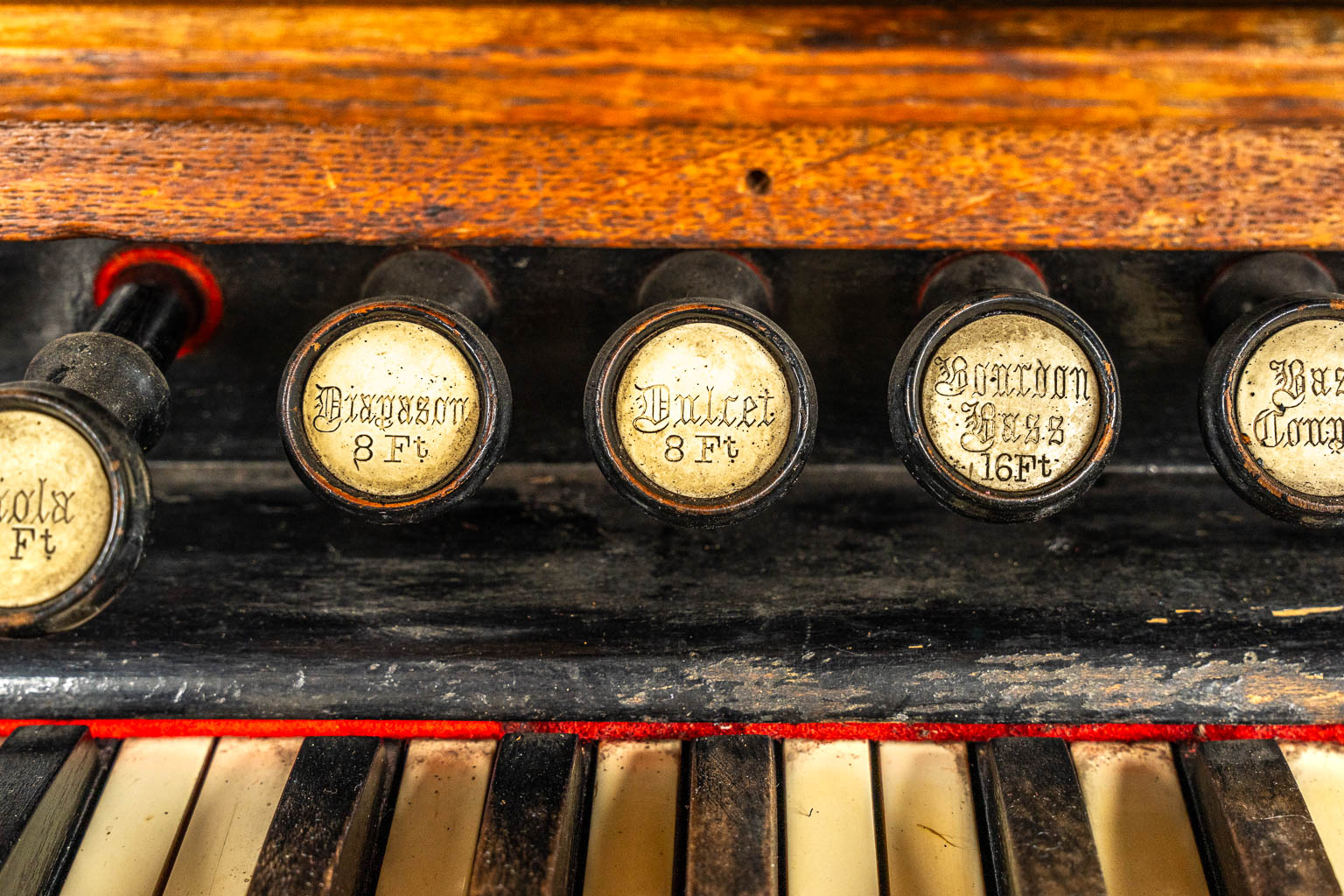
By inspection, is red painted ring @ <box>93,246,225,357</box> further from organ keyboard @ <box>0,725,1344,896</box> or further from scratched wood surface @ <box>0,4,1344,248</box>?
organ keyboard @ <box>0,725,1344,896</box>

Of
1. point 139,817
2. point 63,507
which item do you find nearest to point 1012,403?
point 63,507

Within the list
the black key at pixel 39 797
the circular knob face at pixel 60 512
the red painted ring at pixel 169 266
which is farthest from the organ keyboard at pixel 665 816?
the red painted ring at pixel 169 266

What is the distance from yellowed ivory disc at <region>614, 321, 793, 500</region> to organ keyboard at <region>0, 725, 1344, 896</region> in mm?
351

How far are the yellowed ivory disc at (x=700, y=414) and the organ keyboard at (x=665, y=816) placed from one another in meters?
0.35

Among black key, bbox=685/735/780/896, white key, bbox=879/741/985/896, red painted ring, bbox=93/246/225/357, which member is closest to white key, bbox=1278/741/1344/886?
white key, bbox=879/741/985/896

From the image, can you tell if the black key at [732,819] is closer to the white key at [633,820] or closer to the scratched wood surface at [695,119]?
the white key at [633,820]

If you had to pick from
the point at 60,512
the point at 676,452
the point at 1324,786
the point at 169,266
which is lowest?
the point at 1324,786

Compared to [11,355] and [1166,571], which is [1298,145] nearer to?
[1166,571]

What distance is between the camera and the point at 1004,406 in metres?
1.08

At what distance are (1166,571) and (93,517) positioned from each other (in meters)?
1.42

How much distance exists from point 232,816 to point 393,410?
1.84ft

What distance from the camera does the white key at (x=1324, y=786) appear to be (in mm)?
1101

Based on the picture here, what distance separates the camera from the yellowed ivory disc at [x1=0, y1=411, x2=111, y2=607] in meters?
1.00

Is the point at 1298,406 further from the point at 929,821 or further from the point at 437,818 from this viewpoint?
the point at 437,818
